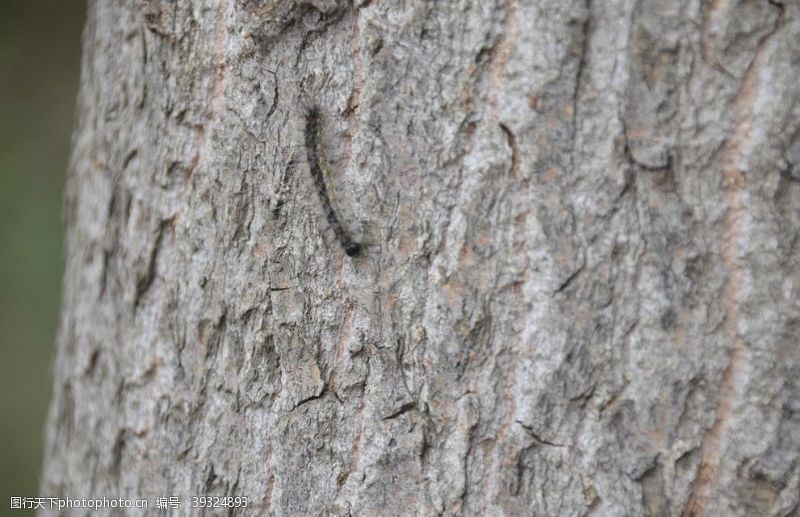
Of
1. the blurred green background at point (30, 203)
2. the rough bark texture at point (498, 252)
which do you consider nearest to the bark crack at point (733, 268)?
the rough bark texture at point (498, 252)

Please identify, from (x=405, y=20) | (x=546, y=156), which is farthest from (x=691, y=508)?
(x=405, y=20)

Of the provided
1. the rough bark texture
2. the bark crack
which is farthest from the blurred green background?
the bark crack

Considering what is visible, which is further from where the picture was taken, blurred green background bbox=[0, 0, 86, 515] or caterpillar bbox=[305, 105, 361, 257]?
blurred green background bbox=[0, 0, 86, 515]

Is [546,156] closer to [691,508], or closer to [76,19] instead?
[691,508]

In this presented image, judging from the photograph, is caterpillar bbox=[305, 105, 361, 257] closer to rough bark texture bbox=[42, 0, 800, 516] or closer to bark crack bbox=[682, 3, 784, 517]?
rough bark texture bbox=[42, 0, 800, 516]

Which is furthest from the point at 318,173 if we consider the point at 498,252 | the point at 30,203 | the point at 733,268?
the point at 30,203

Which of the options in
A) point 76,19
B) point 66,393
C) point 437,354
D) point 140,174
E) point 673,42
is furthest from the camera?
point 76,19
